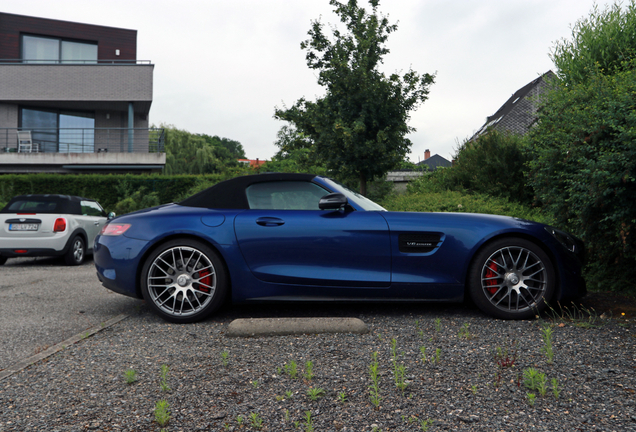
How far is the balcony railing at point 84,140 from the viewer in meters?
22.6

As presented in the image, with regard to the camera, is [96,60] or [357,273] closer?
[357,273]

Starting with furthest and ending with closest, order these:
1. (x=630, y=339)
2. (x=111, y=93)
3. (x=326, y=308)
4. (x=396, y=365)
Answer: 1. (x=111, y=93)
2. (x=326, y=308)
3. (x=630, y=339)
4. (x=396, y=365)

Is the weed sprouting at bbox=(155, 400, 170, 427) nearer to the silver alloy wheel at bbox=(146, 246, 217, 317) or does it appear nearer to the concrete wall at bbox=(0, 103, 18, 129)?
the silver alloy wheel at bbox=(146, 246, 217, 317)

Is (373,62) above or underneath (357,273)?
above

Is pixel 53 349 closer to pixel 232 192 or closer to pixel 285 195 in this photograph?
pixel 232 192

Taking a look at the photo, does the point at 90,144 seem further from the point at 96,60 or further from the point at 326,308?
the point at 326,308

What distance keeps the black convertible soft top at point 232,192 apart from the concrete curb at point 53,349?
4.19 feet

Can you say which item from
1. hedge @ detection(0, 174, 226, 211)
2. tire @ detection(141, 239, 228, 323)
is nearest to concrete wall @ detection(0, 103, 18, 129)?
hedge @ detection(0, 174, 226, 211)

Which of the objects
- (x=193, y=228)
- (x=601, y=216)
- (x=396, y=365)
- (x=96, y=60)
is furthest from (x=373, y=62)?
(x=96, y=60)

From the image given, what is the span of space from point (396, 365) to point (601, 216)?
3252 millimetres

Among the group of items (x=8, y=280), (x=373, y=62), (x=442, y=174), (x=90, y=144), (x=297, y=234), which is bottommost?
(x=8, y=280)

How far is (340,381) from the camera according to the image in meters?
2.79

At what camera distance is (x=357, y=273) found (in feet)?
13.5

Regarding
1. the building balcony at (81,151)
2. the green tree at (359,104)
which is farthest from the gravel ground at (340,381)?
the building balcony at (81,151)
